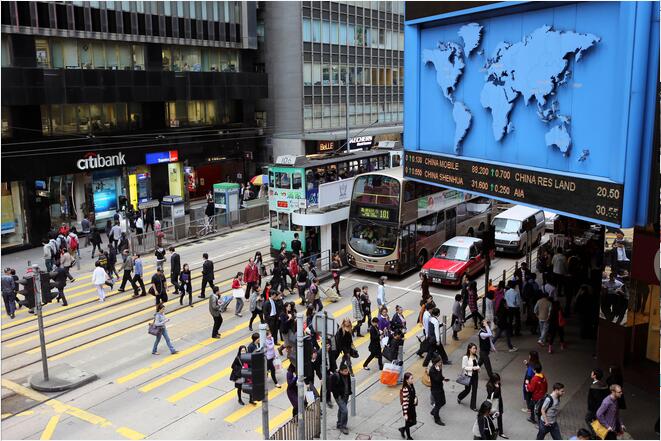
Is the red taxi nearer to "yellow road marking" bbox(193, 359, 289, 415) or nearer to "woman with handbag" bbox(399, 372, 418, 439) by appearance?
"yellow road marking" bbox(193, 359, 289, 415)

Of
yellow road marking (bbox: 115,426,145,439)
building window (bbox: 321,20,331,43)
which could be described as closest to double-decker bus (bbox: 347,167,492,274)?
yellow road marking (bbox: 115,426,145,439)

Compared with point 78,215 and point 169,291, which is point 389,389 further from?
point 78,215

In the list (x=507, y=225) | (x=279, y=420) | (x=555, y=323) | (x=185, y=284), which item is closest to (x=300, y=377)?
(x=279, y=420)

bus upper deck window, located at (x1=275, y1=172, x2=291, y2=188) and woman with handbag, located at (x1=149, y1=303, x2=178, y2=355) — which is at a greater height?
bus upper deck window, located at (x1=275, y1=172, x2=291, y2=188)

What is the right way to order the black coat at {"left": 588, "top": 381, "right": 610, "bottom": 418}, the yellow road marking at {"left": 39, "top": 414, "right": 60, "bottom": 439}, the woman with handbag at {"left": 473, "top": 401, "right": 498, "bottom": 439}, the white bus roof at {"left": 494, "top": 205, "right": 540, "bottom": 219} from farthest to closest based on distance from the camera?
the white bus roof at {"left": 494, "top": 205, "right": 540, "bottom": 219}
the yellow road marking at {"left": 39, "top": 414, "right": 60, "bottom": 439}
the black coat at {"left": 588, "top": 381, "right": 610, "bottom": 418}
the woman with handbag at {"left": 473, "top": 401, "right": 498, "bottom": 439}

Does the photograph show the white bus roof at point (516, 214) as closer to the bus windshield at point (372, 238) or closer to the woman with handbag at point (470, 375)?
the bus windshield at point (372, 238)

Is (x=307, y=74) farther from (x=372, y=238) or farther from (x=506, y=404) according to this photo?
(x=506, y=404)

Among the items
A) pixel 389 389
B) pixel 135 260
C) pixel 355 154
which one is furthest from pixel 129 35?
pixel 389 389
